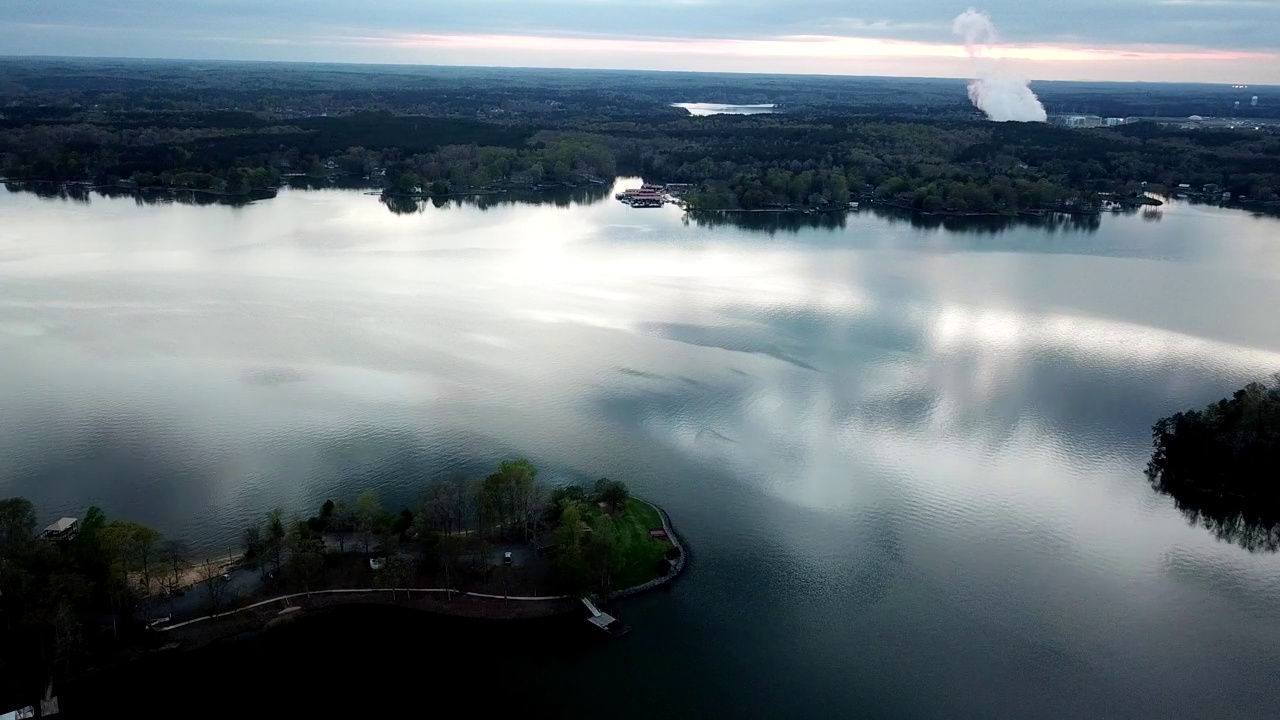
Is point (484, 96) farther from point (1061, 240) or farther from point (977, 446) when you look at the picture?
point (977, 446)

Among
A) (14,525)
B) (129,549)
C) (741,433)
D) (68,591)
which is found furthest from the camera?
(741,433)

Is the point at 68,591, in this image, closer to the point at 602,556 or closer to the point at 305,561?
A: the point at 305,561

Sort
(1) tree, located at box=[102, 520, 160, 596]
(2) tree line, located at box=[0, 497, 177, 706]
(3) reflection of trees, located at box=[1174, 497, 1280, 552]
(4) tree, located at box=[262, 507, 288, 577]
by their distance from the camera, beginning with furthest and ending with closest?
(3) reflection of trees, located at box=[1174, 497, 1280, 552]
(4) tree, located at box=[262, 507, 288, 577]
(1) tree, located at box=[102, 520, 160, 596]
(2) tree line, located at box=[0, 497, 177, 706]

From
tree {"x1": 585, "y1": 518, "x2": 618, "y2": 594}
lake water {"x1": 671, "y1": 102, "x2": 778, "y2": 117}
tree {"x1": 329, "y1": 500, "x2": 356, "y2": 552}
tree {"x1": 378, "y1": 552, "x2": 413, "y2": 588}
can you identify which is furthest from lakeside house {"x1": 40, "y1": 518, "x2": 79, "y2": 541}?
lake water {"x1": 671, "y1": 102, "x2": 778, "y2": 117}

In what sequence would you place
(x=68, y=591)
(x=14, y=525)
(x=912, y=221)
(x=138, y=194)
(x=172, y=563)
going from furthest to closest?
1. (x=138, y=194)
2. (x=912, y=221)
3. (x=172, y=563)
4. (x=14, y=525)
5. (x=68, y=591)

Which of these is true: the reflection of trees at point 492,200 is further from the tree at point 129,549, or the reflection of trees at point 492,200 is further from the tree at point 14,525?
the tree at point 129,549

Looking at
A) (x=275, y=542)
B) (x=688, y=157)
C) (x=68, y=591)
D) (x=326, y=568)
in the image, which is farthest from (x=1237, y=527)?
(x=688, y=157)

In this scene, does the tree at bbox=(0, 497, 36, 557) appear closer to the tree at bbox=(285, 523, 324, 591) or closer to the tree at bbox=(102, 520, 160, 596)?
the tree at bbox=(102, 520, 160, 596)
